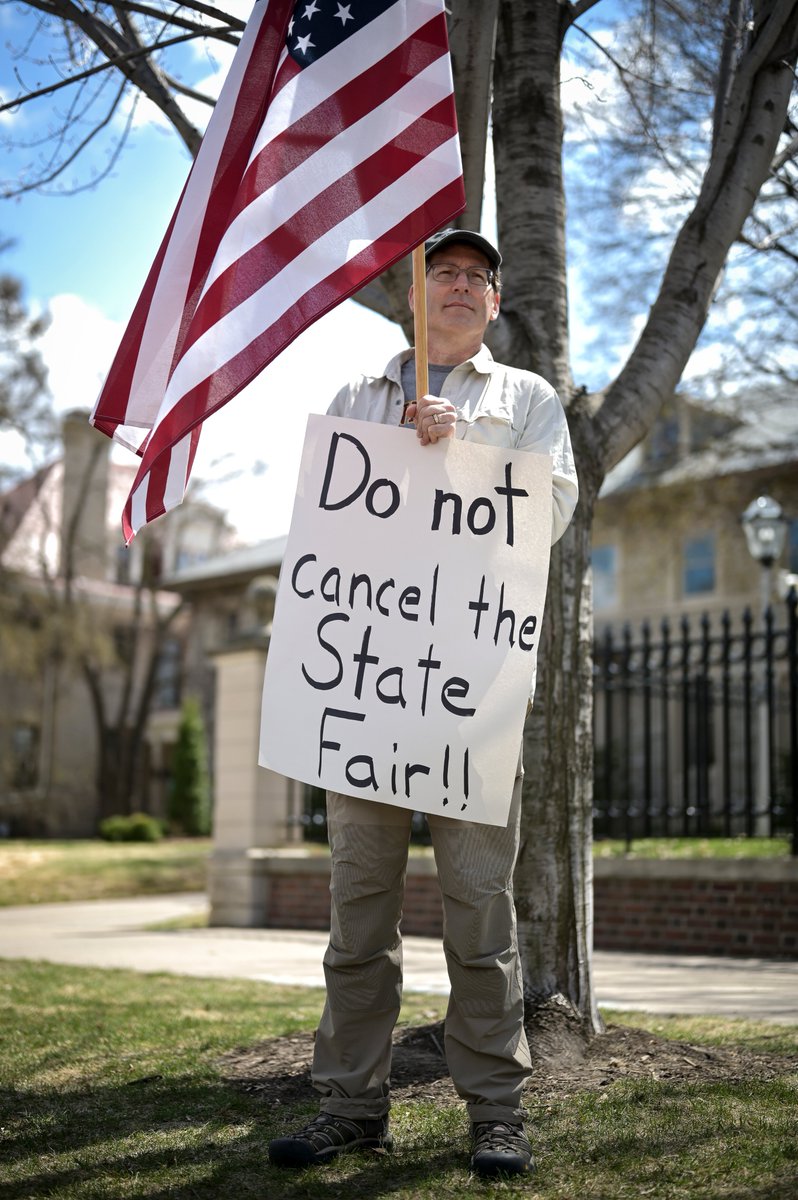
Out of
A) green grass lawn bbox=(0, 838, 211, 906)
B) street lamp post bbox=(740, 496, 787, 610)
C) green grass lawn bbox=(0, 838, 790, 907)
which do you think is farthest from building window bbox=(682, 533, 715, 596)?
green grass lawn bbox=(0, 838, 211, 906)

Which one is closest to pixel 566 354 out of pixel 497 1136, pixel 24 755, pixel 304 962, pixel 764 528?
pixel 497 1136

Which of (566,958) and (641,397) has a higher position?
(641,397)

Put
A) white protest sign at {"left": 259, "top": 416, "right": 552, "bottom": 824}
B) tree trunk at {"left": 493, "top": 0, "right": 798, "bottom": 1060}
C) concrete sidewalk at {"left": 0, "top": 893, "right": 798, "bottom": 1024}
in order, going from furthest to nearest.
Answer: concrete sidewalk at {"left": 0, "top": 893, "right": 798, "bottom": 1024}
tree trunk at {"left": 493, "top": 0, "right": 798, "bottom": 1060}
white protest sign at {"left": 259, "top": 416, "right": 552, "bottom": 824}

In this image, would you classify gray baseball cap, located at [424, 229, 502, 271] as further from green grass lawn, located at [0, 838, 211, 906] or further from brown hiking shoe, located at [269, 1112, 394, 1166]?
green grass lawn, located at [0, 838, 211, 906]

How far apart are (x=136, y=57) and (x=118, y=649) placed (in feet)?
99.5

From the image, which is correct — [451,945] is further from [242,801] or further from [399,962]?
[242,801]

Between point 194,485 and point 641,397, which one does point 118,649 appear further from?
point 641,397

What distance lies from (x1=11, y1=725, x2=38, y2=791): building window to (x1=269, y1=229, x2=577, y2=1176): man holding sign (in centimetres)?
3310

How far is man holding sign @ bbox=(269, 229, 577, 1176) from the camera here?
306 centimetres

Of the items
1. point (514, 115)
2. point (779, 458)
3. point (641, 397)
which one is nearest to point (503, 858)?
point (641, 397)

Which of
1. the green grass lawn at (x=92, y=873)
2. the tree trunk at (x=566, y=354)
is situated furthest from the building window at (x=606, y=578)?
the tree trunk at (x=566, y=354)

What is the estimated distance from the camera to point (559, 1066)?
4.04 metres

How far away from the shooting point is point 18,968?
7.15 m

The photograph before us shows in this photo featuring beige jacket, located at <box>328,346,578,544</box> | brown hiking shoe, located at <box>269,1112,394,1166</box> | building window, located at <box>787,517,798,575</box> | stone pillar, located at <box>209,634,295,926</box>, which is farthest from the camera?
building window, located at <box>787,517,798,575</box>
